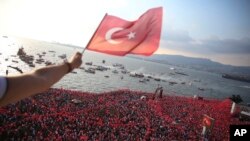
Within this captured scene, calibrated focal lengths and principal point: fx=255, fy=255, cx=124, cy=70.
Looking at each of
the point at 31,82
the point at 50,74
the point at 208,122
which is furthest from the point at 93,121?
the point at 31,82

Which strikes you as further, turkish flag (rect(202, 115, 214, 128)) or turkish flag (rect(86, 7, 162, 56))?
turkish flag (rect(202, 115, 214, 128))

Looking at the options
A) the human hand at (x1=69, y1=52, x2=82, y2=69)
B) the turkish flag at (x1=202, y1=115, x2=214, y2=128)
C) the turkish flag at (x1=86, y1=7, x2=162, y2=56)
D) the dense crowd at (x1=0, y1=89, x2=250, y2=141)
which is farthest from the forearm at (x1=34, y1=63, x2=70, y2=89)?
the turkish flag at (x1=202, y1=115, x2=214, y2=128)

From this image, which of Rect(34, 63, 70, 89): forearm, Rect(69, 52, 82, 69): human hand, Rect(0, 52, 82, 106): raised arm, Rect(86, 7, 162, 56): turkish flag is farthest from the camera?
Rect(86, 7, 162, 56): turkish flag

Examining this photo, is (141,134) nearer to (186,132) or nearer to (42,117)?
(186,132)

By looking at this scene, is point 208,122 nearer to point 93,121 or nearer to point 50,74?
point 93,121

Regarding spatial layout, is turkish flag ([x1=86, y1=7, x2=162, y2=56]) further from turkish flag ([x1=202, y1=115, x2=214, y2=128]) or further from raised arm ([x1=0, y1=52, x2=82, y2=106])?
turkish flag ([x1=202, y1=115, x2=214, y2=128])

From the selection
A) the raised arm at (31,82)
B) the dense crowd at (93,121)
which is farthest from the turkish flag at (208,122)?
the raised arm at (31,82)
